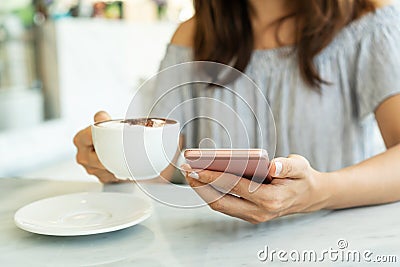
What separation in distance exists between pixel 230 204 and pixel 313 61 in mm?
584

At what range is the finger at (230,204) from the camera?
0.68 m

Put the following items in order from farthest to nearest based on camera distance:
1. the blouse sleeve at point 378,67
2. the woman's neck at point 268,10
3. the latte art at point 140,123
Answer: the woman's neck at point 268,10 → the blouse sleeve at point 378,67 → the latte art at point 140,123

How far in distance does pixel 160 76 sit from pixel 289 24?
0.48m

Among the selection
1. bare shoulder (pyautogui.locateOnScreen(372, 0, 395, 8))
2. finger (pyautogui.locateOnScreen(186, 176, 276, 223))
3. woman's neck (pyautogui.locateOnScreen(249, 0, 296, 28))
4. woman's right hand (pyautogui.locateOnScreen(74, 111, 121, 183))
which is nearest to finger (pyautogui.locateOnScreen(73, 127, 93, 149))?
woman's right hand (pyautogui.locateOnScreen(74, 111, 121, 183))

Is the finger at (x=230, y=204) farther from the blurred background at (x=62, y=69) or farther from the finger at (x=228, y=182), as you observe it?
the blurred background at (x=62, y=69)

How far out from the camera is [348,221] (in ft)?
2.51

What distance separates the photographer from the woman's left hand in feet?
2.16

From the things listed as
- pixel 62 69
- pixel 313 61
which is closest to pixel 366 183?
pixel 313 61

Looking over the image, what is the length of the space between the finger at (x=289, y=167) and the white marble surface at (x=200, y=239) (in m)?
0.09

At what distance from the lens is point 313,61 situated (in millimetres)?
1172

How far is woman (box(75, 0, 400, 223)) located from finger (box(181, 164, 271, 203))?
33 cm

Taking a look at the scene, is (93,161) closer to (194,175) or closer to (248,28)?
(194,175)

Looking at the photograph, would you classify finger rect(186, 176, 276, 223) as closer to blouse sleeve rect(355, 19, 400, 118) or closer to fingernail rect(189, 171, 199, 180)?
fingernail rect(189, 171, 199, 180)

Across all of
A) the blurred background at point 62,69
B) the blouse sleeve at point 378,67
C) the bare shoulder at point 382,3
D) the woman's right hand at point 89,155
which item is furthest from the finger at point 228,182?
the blurred background at point 62,69
